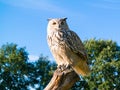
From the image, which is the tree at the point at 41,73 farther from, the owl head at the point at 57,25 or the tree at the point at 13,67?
the owl head at the point at 57,25

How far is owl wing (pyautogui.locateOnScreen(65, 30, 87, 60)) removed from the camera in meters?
11.2

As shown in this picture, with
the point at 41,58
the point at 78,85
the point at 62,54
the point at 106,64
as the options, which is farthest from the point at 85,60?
the point at 41,58

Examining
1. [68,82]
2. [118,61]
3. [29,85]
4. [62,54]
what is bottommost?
[68,82]

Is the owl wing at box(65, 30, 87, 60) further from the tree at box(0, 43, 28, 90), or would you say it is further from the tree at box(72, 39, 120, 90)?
the tree at box(0, 43, 28, 90)

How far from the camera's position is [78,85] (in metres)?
45.5

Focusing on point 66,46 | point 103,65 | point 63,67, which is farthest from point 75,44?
point 103,65

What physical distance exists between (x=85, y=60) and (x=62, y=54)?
2.47 feet

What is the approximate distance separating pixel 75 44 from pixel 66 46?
20 cm

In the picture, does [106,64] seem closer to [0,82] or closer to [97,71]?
[97,71]

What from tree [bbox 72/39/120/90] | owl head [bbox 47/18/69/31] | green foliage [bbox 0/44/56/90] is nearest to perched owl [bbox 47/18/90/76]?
owl head [bbox 47/18/69/31]

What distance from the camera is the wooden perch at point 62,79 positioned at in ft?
32.4

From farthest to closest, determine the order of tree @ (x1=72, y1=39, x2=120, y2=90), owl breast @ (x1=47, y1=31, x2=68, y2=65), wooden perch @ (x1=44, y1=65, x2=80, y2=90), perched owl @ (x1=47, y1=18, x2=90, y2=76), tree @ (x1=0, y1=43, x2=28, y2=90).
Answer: tree @ (x1=0, y1=43, x2=28, y2=90)
tree @ (x1=72, y1=39, x2=120, y2=90)
owl breast @ (x1=47, y1=31, x2=68, y2=65)
perched owl @ (x1=47, y1=18, x2=90, y2=76)
wooden perch @ (x1=44, y1=65, x2=80, y2=90)

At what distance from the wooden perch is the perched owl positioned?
609mm

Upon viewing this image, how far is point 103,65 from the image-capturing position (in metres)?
42.1
